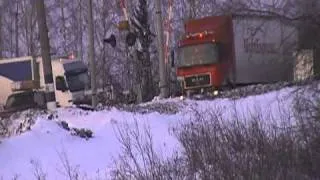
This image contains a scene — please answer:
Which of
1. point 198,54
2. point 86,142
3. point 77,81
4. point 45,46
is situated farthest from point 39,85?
point 86,142

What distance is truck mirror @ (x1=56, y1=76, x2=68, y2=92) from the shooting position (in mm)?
41344

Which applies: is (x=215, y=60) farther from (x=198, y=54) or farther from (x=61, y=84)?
(x=61, y=84)

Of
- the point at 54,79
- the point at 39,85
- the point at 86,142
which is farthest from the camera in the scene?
the point at 39,85

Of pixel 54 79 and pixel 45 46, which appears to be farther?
pixel 54 79

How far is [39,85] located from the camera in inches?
1694

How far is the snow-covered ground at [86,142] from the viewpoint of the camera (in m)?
12.5

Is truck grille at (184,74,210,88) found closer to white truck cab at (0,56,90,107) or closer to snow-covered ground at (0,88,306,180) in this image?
white truck cab at (0,56,90,107)

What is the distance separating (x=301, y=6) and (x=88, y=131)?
7.50 m

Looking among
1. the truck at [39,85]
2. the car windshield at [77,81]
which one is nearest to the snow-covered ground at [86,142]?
the truck at [39,85]

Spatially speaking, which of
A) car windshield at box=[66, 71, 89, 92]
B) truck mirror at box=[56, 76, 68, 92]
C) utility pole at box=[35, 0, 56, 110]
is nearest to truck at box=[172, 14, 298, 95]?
truck mirror at box=[56, 76, 68, 92]

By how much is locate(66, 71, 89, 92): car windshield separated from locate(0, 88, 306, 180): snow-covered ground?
1904 cm

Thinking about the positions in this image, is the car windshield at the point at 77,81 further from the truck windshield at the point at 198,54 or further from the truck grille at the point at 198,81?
the truck grille at the point at 198,81

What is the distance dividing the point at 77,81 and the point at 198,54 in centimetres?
927

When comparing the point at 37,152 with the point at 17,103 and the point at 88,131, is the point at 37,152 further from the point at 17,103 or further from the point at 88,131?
the point at 17,103
